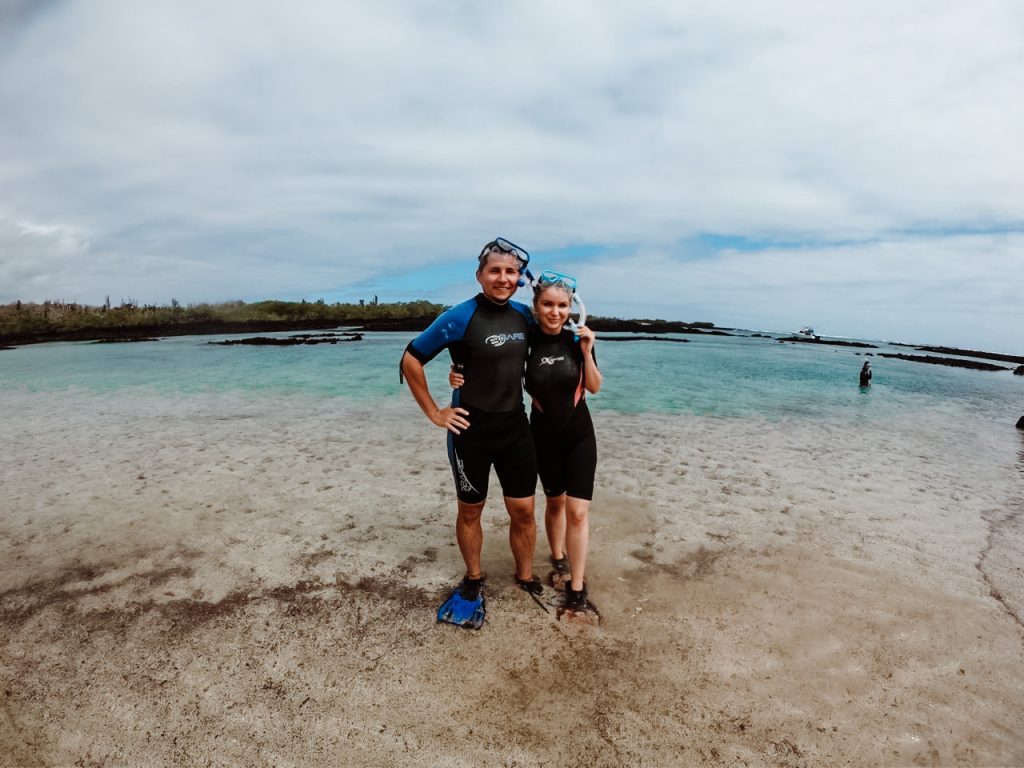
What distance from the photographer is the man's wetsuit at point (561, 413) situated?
3742mm

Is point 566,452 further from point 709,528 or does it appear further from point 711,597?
point 709,528

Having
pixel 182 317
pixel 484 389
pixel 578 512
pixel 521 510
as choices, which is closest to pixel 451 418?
pixel 484 389

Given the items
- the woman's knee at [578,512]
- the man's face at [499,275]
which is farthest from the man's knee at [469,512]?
the man's face at [499,275]

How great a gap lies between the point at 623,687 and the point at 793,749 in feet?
3.08

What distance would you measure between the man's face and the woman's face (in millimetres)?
225

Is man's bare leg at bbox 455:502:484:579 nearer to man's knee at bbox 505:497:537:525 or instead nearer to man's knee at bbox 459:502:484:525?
man's knee at bbox 459:502:484:525

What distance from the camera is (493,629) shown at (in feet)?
12.2

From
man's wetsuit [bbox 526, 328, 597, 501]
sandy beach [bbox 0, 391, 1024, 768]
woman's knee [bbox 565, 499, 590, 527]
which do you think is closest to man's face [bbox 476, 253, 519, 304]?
man's wetsuit [bbox 526, 328, 597, 501]

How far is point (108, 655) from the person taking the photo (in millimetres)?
3408

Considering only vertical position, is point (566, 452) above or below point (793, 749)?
above

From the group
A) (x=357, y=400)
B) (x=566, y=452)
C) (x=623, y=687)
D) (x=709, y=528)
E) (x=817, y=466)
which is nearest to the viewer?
(x=623, y=687)

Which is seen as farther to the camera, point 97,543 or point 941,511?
point 941,511

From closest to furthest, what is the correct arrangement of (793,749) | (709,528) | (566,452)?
(793,749) < (566,452) < (709,528)

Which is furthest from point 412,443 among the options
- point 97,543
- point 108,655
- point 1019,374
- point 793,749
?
point 1019,374
